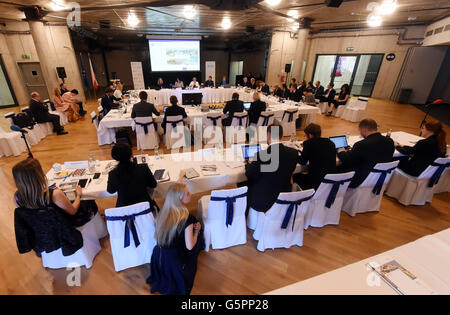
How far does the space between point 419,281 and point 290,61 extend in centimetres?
1364

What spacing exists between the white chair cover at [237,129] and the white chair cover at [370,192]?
10.1 ft

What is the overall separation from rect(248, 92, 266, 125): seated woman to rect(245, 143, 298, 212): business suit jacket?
3274 millimetres

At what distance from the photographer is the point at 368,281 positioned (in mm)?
1459

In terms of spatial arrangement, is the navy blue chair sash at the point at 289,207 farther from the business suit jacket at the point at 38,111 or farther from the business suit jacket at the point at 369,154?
the business suit jacket at the point at 38,111

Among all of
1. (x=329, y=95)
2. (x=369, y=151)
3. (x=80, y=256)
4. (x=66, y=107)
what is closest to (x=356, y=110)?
(x=329, y=95)

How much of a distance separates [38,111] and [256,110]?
620 cm

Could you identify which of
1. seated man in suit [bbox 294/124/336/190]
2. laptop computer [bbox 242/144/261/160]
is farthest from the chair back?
seated man in suit [bbox 294/124/336/190]

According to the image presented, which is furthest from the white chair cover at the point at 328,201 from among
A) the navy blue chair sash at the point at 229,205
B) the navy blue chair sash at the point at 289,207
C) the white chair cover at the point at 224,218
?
the navy blue chair sash at the point at 229,205

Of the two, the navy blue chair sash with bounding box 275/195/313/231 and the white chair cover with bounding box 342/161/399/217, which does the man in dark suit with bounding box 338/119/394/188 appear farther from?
the navy blue chair sash with bounding box 275/195/313/231

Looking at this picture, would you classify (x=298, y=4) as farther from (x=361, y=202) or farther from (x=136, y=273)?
(x=136, y=273)

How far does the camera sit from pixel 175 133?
5.31 metres

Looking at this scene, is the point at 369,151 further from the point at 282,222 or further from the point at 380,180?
the point at 282,222
